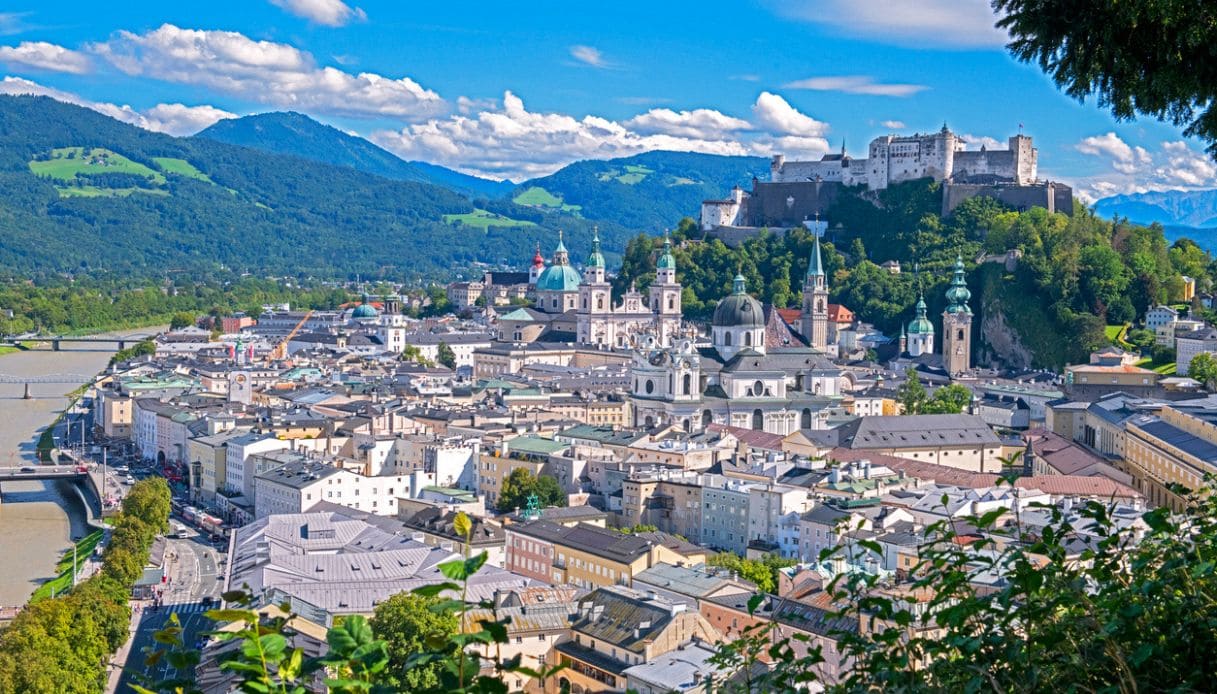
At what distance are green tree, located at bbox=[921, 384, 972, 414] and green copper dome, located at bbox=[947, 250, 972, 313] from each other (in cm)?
791

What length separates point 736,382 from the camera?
43844 mm

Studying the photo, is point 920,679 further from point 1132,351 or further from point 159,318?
point 159,318

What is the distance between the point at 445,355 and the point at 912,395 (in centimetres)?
2664

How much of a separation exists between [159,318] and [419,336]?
3879 cm

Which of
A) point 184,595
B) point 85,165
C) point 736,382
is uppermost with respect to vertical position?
point 85,165

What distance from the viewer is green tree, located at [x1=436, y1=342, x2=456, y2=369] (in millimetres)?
66125

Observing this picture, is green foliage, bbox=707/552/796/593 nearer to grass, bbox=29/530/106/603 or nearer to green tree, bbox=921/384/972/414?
grass, bbox=29/530/106/603

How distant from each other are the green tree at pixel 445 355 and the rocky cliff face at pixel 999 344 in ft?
75.2

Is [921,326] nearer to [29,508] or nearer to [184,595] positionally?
[29,508]

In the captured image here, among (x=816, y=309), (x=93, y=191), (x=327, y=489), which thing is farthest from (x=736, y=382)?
(x=93, y=191)

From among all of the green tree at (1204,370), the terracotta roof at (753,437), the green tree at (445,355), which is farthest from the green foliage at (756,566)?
the green tree at (445,355)

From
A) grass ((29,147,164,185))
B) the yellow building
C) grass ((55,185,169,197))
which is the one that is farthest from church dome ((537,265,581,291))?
grass ((29,147,164,185))

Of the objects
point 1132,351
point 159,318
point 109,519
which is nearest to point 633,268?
point 1132,351

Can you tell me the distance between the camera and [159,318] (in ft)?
334
